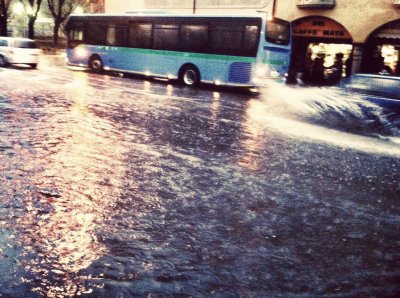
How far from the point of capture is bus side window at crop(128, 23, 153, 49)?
65.1 ft

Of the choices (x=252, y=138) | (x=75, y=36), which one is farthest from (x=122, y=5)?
(x=252, y=138)

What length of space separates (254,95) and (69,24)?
1242cm

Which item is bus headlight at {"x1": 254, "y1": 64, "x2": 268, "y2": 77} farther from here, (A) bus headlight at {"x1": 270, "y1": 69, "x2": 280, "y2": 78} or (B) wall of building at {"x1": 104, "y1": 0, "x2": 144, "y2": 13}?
(B) wall of building at {"x1": 104, "y1": 0, "x2": 144, "y2": 13}

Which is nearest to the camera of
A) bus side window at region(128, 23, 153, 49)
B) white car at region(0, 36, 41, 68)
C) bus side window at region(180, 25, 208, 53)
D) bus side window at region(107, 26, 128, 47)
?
bus side window at region(180, 25, 208, 53)

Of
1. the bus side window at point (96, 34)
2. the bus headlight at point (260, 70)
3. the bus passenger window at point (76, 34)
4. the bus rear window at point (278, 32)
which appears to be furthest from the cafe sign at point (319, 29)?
the bus passenger window at point (76, 34)

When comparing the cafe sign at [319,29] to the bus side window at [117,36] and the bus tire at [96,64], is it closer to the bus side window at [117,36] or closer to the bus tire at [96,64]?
the bus side window at [117,36]

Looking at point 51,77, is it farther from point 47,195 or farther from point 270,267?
point 270,267

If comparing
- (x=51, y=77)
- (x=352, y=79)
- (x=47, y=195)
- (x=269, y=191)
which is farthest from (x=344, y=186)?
(x=51, y=77)

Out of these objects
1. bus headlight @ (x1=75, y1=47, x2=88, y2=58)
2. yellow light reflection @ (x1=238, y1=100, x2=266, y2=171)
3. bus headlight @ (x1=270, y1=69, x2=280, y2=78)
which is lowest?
yellow light reflection @ (x1=238, y1=100, x2=266, y2=171)

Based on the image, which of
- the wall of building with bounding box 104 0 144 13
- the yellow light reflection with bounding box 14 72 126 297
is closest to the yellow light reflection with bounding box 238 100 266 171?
the yellow light reflection with bounding box 14 72 126 297

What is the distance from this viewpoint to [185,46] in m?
18.6

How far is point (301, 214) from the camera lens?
481 centimetres

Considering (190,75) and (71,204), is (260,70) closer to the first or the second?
A: (190,75)

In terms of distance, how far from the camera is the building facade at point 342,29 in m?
21.8
